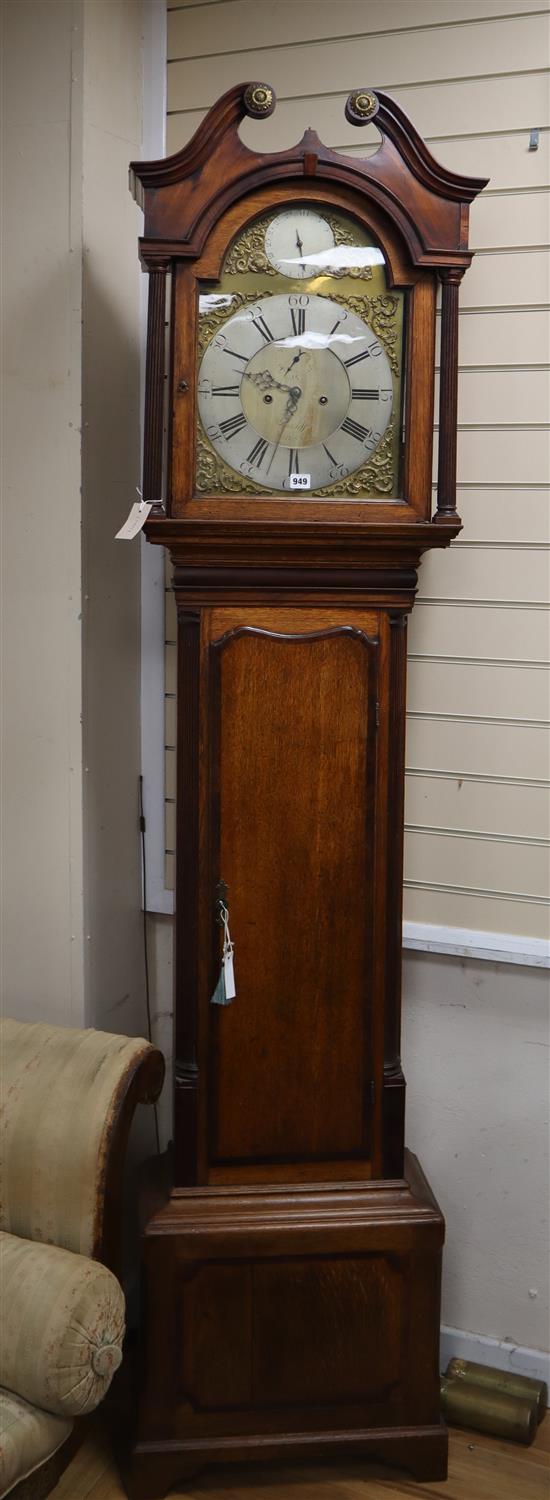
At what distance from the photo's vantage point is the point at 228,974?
5.59ft

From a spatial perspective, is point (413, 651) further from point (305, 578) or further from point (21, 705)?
point (21, 705)

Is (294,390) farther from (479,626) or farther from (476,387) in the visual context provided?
(479,626)

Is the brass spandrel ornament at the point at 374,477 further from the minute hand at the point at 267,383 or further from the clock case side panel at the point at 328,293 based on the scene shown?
the minute hand at the point at 267,383

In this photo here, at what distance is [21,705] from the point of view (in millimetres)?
2014

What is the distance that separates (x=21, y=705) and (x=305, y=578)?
64 cm

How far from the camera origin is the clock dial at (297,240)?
1600 millimetres

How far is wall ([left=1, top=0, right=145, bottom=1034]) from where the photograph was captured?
6.27 ft

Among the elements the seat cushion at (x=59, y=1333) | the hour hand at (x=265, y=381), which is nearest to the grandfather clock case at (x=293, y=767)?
the hour hand at (x=265, y=381)

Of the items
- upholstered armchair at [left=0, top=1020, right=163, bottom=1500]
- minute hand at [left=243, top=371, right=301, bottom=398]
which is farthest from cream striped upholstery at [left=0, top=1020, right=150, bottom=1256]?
minute hand at [left=243, top=371, right=301, bottom=398]

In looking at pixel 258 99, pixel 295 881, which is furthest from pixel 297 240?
pixel 295 881

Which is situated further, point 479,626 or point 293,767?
point 479,626

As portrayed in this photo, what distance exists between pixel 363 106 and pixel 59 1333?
171cm

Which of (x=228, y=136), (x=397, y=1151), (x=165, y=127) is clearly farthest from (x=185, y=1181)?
(x=165, y=127)

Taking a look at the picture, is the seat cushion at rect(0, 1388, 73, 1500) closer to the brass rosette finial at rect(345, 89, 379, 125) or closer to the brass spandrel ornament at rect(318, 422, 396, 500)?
the brass spandrel ornament at rect(318, 422, 396, 500)
